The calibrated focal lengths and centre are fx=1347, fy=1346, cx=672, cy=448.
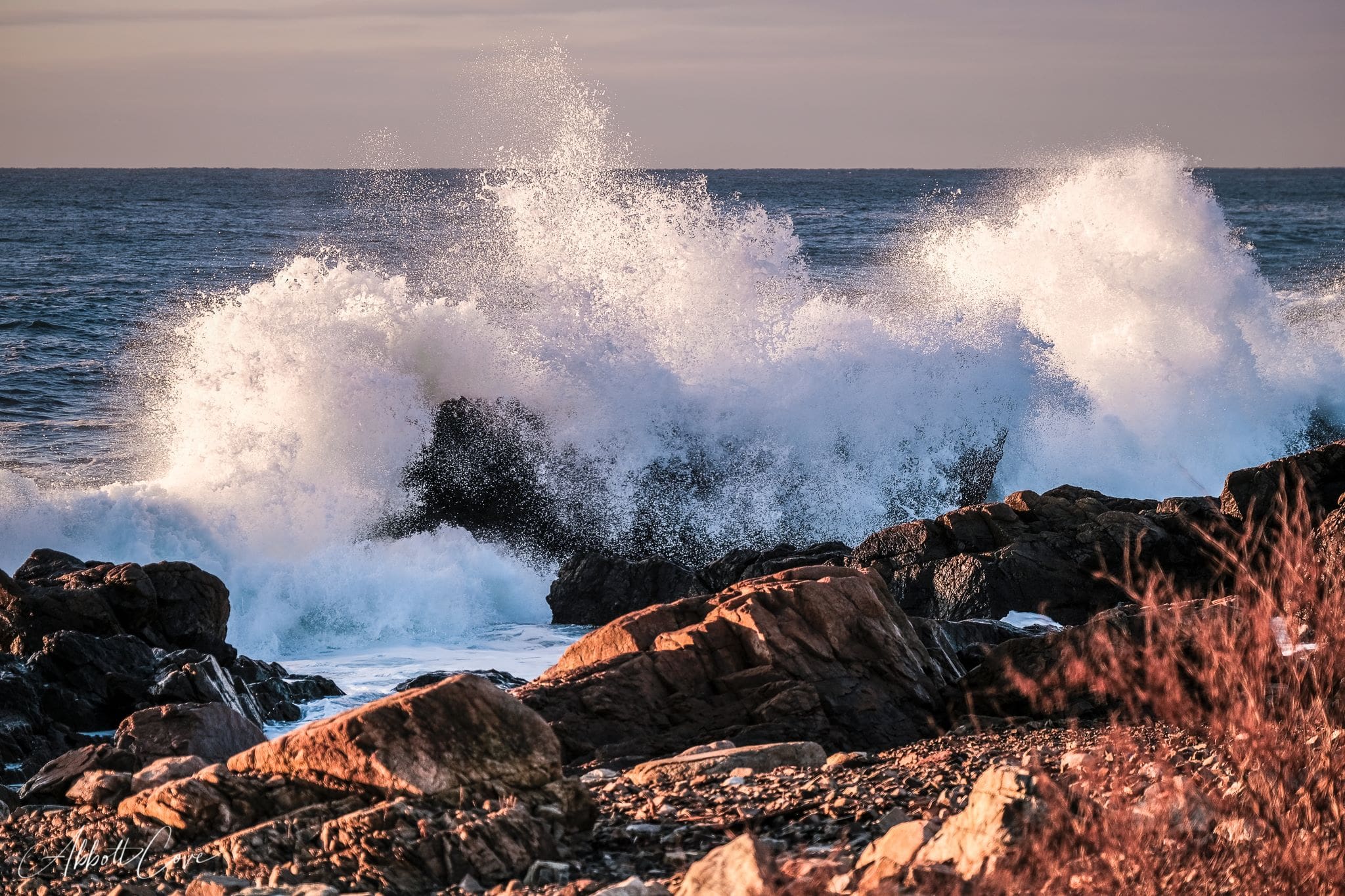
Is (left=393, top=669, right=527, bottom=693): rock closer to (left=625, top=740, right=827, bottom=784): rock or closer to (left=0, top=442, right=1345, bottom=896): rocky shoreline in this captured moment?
(left=0, top=442, right=1345, bottom=896): rocky shoreline

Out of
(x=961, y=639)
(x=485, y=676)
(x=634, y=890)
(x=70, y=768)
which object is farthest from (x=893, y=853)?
(x=485, y=676)

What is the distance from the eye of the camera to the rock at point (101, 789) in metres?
5.98

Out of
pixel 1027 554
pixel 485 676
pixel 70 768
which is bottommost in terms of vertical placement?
pixel 485 676

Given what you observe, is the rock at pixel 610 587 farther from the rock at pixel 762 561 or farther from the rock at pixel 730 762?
the rock at pixel 730 762

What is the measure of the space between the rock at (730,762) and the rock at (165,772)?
193 cm

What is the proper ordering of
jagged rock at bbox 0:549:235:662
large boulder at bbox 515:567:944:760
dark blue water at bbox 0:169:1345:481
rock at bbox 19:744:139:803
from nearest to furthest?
rock at bbox 19:744:139:803
large boulder at bbox 515:567:944:760
jagged rock at bbox 0:549:235:662
dark blue water at bbox 0:169:1345:481

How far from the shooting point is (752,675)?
25.0ft

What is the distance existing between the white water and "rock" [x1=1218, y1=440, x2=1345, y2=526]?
197 inches

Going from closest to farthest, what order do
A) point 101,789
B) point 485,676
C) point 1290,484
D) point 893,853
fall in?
point 893,853
point 101,789
point 485,676
point 1290,484

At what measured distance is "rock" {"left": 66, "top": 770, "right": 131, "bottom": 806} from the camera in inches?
236

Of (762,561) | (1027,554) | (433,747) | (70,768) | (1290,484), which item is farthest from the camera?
(762,561)

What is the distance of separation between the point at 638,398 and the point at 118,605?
837cm

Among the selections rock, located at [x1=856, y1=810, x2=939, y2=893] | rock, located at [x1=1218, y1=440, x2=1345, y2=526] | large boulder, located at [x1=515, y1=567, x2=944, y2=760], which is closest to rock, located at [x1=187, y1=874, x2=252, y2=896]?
rock, located at [x1=856, y1=810, x2=939, y2=893]

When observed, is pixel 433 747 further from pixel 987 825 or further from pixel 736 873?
pixel 987 825
